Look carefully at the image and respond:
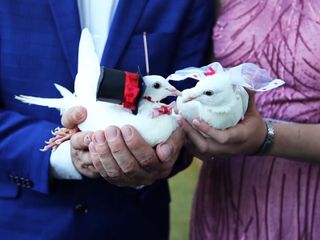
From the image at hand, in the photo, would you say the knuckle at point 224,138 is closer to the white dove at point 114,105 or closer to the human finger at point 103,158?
the white dove at point 114,105

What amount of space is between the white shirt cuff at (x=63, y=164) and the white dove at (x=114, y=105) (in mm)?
81

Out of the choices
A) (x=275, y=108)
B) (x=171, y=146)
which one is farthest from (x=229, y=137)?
(x=275, y=108)

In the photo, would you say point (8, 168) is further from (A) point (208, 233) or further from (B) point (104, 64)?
(A) point (208, 233)

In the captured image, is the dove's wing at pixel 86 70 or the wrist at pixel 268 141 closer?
the dove's wing at pixel 86 70

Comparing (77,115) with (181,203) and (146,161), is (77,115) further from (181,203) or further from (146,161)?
(181,203)

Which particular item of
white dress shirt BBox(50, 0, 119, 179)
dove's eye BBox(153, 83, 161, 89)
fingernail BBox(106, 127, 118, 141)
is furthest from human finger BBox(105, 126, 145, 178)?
white dress shirt BBox(50, 0, 119, 179)

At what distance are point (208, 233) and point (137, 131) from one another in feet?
1.52

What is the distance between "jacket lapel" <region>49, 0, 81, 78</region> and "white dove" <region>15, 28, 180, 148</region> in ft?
0.31

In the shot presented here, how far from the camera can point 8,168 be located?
1.50 m

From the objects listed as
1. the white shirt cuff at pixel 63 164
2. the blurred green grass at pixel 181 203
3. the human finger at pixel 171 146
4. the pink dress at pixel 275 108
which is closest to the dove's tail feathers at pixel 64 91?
the white shirt cuff at pixel 63 164

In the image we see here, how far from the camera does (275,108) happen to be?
1497 mm

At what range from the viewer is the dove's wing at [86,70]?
4.33ft

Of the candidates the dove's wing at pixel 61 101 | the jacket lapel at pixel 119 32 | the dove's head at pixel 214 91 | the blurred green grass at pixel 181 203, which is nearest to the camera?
the dove's head at pixel 214 91

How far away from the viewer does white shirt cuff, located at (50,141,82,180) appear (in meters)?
1.43
